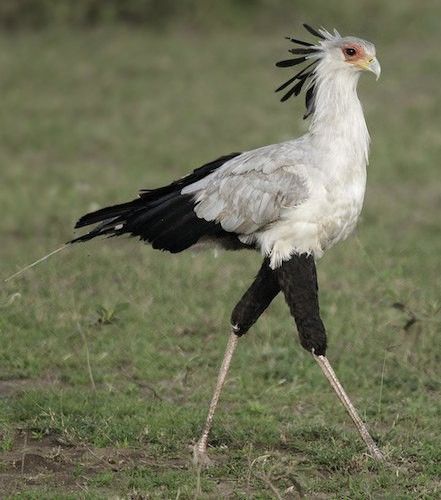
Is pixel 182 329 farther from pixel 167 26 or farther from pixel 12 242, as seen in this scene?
pixel 167 26

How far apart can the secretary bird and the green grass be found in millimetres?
311

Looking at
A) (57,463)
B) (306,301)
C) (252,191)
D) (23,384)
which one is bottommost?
(57,463)

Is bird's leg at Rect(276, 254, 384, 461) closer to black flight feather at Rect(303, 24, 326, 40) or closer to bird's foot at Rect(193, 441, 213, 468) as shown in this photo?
bird's foot at Rect(193, 441, 213, 468)

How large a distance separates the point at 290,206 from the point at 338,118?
1.54 ft

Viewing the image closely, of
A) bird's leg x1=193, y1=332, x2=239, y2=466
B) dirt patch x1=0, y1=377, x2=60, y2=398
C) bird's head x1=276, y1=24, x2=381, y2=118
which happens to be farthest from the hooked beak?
dirt patch x1=0, y1=377, x2=60, y2=398

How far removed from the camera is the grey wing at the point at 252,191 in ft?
16.5

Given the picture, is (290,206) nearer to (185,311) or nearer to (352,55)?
(352,55)

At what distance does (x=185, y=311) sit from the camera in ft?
23.6

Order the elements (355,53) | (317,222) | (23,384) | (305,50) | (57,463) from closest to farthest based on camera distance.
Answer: (57,463)
(317,222)
(355,53)
(305,50)
(23,384)

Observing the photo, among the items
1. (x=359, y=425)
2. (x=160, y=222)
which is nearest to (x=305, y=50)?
(x=160, y=222)

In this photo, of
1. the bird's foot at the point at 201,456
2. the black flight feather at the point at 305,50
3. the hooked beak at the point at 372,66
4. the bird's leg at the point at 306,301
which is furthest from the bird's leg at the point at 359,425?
the black flight feather at the point at 305,50

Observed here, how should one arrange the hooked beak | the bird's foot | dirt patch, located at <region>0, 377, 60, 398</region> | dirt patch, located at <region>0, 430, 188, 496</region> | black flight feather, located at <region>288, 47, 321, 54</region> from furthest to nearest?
dirt patch, located at <region>0, 377, 60, 398</region>, black flight feather, located at <region>288, 47, 321, 54</region>, the hooked beak, the bird's foot, dirt patch, located at <region>0, 430, 188, 496</region>

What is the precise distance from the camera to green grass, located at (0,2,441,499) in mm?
4934

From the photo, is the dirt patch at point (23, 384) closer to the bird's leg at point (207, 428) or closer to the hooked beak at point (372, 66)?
the bird's leg at point (207, 428)
